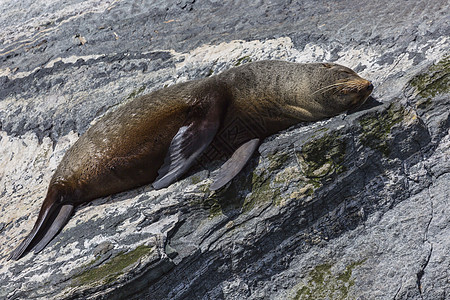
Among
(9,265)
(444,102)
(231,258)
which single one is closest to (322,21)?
(444,102)

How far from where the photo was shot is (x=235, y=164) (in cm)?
392

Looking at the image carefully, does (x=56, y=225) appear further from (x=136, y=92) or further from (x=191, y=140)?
(x=136, y=92)

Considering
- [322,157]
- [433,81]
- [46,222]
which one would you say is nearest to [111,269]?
[46,222]

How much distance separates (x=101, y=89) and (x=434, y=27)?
3.87 metres

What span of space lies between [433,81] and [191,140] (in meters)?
2.10

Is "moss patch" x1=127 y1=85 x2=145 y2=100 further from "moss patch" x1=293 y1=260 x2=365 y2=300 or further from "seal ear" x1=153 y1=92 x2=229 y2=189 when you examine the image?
"moss patch" x1=293 y1=260 x2=365 y2=300

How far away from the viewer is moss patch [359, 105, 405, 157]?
146 inches

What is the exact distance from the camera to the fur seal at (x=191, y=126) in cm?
415

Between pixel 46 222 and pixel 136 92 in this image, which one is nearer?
pixel 46 222

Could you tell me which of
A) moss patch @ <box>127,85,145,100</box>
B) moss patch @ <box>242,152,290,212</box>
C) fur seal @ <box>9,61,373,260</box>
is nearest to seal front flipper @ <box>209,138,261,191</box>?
fur seal @ <box>9,61,373,260</box>

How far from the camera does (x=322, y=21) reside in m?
5.53

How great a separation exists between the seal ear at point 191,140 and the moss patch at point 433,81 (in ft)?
5.55

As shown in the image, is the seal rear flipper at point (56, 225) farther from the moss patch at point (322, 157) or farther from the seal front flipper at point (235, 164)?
the moss patch at point (322, 157)

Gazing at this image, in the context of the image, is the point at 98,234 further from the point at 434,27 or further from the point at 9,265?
the point at 434,27
